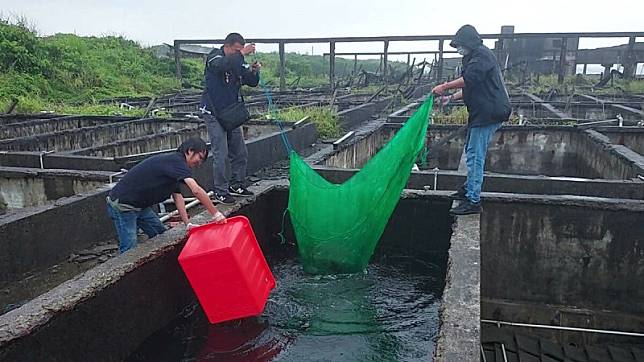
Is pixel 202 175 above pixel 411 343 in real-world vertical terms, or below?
above

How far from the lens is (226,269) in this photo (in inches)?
129

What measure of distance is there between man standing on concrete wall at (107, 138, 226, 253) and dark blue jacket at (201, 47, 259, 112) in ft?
3.00

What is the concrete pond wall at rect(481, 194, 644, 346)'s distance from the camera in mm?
4512

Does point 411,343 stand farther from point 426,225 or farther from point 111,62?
point 111,62

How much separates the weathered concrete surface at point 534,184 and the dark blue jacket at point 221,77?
1775mm

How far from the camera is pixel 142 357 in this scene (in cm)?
337

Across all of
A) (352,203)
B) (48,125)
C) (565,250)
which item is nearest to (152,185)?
(352,203)

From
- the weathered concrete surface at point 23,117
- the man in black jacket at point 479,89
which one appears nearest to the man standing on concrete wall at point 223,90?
the man in black jacket at point 479,89

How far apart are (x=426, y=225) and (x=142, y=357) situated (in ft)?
9.66

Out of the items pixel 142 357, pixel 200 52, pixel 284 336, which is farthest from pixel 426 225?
pixel 200 52

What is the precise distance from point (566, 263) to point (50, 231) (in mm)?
5122

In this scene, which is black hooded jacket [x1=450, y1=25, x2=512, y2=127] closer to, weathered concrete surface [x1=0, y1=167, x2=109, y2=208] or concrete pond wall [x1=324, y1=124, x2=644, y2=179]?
concrete pond wall [x1=324, y1=124, x2=644, y2=179]

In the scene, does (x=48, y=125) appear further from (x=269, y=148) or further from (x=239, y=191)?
(x=239, y=191)

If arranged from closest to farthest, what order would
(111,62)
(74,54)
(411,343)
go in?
(411,343), (74,54), (111,62)
